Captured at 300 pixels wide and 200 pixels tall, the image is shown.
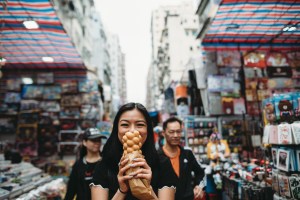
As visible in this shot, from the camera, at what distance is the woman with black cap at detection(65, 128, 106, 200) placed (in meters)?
3.49

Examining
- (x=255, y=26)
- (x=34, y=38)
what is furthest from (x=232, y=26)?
(x=34, y=38)

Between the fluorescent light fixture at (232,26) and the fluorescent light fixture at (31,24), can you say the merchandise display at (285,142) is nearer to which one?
the fluorescent light fixture at (232,26)

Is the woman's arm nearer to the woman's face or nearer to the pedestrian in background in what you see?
the pedestrian in background

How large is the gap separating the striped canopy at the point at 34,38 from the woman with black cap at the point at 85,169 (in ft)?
8.08

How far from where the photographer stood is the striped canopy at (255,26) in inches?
254

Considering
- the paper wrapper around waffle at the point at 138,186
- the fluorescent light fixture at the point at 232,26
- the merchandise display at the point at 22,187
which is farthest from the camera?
the fluorescent light fixture at the point at 232,26

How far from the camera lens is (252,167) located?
228 inches

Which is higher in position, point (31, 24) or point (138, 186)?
point (31, 24)

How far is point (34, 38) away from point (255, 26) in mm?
7338

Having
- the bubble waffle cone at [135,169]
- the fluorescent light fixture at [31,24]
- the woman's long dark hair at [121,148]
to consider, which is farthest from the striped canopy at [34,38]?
the bubble waffle cone at [135,169]

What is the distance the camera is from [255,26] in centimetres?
814

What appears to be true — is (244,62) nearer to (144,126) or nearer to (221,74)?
(221,74)

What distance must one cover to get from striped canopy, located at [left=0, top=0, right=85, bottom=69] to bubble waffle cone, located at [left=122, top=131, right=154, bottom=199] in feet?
13.2

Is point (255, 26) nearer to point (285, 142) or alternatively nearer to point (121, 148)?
point (285, 142)
